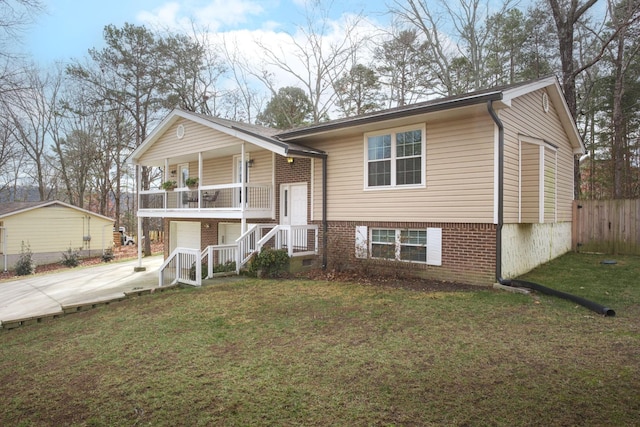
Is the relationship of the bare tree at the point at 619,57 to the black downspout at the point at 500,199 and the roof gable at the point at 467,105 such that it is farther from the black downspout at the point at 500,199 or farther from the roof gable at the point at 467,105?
the black downspout at the point at 500,199

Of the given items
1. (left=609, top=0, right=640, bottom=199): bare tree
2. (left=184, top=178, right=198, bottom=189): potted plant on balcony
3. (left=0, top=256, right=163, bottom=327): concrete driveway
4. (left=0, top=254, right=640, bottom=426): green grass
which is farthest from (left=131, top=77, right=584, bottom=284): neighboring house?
(left=609, top=0, right=640, bottom=199): bare tree

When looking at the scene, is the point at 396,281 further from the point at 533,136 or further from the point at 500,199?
the point at 533,136

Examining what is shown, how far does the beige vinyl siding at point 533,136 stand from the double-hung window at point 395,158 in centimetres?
193

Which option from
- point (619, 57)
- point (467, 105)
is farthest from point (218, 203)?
point (619, 57)

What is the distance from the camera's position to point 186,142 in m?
13.7

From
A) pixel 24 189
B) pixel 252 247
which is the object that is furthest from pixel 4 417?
pixel 24 189

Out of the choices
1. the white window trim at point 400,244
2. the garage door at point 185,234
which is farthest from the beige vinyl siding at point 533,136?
the garage door at point 185,234

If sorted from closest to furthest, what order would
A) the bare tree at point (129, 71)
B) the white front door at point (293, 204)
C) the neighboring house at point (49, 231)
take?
the white front door at point (293, 204) < the neighboring house at point (49, 231) < the bare tree at point (129, 71)

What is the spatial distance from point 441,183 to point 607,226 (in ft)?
26.9

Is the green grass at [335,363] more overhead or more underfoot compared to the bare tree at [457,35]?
more underfoot

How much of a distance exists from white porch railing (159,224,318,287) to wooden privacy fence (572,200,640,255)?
9.90 meters

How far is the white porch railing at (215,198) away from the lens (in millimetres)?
12469

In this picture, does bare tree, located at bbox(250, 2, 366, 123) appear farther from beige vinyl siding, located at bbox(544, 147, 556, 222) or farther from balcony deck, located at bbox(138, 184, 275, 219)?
beige vinyl siding, located at bbox(544, 147, 556, 222)

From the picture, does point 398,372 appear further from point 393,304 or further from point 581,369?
point 393,304
